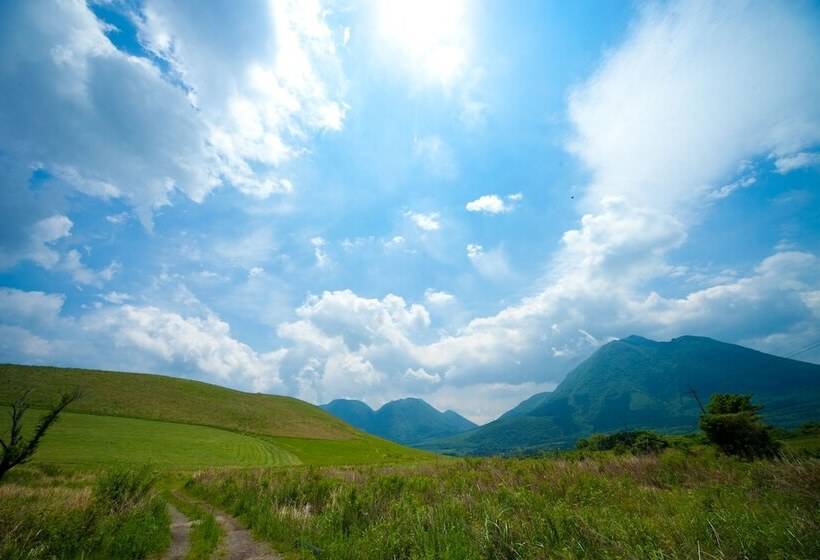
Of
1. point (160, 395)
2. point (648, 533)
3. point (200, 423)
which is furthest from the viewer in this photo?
point (160, 395)

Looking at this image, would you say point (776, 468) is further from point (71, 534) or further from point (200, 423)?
point (200, 423)

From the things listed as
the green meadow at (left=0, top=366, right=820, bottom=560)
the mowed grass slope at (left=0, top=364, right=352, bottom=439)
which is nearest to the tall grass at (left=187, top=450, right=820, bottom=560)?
the green meadow at (left=0, top=366, right=820, bottom=560)

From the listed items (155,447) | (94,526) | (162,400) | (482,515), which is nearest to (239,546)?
(94,526)

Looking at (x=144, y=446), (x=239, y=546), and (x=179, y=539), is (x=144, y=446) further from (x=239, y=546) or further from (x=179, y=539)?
(x=239, y=546)

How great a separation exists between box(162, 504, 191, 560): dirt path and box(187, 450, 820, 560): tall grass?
2175mm

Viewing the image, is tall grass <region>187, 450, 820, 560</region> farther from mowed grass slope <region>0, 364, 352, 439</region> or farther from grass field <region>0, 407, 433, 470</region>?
mowed grass slope <region>0, 364, 352, 439</region>

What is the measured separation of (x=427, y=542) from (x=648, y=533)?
4.67 metres

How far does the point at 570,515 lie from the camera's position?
8.20 metres

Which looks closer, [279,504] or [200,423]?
[279,504]

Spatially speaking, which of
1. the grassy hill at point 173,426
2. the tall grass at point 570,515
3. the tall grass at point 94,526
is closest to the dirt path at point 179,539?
the tall grass at point 94,526

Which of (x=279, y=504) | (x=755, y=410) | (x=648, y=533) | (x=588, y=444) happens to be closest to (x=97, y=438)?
(x=279, y=504)

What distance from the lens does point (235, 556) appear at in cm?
1040

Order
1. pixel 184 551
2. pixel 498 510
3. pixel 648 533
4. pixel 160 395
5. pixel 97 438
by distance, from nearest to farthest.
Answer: pixel 648 533, pixel 498 510, pixel 184 551, pixel 97 438, pixel 160 395

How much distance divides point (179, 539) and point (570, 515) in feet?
45.2
